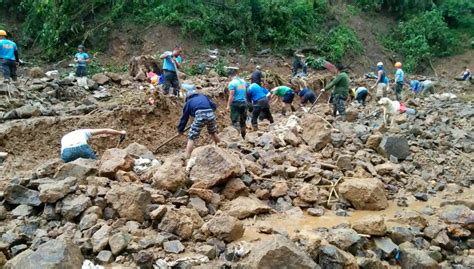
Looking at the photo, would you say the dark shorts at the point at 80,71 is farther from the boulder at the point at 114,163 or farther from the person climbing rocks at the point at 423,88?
the person climbing rocks at the point at 423,88

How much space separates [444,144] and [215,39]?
11.3 meters

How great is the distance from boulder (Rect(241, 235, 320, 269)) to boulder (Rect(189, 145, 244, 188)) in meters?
1.70

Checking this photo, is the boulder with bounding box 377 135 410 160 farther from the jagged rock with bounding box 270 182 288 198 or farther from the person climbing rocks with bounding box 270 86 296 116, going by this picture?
the person climbing rocks with bounding box 270 86 296 116

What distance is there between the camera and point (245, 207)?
5453mm

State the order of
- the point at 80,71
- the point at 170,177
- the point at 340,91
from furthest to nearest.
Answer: the point at 80,71 → the point at 340,91 → the point at 170,177

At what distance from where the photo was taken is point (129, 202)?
472 cm

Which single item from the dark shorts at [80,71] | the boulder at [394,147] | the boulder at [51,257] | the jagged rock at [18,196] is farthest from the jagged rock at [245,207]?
the dark shorts at [80,71]

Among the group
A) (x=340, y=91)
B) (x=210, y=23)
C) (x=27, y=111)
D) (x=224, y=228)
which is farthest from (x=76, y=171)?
(x=210, y=23)

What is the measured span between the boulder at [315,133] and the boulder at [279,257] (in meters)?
3.78

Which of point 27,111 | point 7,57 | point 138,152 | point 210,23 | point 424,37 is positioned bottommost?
point 424,37

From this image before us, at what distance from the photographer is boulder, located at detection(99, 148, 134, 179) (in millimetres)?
5441

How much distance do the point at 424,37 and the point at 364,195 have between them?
1989 cm

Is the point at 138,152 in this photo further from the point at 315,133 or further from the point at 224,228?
the point at 315,133

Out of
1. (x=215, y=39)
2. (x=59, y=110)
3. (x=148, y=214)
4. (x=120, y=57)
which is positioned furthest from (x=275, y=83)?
(x=148, y=214)
